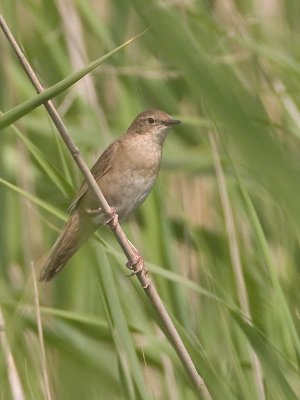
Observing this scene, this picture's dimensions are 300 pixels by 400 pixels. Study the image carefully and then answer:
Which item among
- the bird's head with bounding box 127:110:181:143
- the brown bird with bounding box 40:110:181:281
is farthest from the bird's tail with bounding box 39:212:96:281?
the bird's head with bounding box 127:110:181:143

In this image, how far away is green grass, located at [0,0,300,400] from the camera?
2002 mm

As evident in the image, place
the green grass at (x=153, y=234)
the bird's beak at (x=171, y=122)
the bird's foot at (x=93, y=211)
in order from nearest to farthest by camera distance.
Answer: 1. the green grass at (x=153, y=234)
2. the bird's foot at (x=93, y=211)
3. the bird's beak at (x=171, y=122)

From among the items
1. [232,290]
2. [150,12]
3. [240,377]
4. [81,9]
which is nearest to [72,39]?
[81,9]

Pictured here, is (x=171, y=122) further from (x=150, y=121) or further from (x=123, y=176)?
(x=123, y=176)

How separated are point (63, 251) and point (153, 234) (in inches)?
11.6

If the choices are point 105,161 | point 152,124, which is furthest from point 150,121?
point 105,161

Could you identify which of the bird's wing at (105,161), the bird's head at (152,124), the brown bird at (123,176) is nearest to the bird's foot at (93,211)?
the brown bird at (123,176)

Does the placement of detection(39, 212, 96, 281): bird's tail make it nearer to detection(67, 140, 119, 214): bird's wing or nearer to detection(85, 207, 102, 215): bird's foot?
detection(85, 207, 102, 215): bird's foot

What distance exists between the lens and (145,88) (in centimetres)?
315

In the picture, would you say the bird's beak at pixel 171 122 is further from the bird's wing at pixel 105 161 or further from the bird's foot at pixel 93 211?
the bird's foot at pixel 93 211

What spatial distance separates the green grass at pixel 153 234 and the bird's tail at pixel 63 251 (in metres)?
0.06

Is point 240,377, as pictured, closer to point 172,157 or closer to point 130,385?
point 130,385

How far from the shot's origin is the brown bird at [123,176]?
2744 millimetres

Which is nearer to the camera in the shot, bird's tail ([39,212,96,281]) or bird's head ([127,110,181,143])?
bird's tail ([39,212,96,281])
